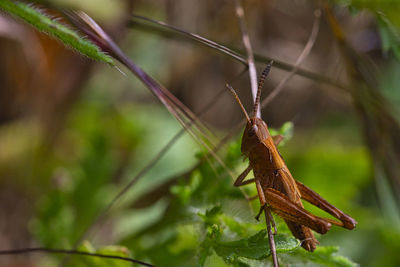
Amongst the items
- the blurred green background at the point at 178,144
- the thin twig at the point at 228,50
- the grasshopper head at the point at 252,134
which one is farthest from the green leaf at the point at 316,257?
the thin twig at the point at 228,50

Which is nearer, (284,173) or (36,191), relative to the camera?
(284,173)

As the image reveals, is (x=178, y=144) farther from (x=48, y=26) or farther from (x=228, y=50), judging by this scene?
(x=48, y=26)

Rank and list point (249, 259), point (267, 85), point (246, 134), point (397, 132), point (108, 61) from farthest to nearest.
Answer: point (267, 85), point (397, 132), point (246, 134), point (249, 259), point (108, 61)

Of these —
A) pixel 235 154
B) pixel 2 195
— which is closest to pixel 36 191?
pixel 2 195

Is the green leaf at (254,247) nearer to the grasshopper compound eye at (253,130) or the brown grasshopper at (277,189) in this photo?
the brown grasshopper at (277,189)

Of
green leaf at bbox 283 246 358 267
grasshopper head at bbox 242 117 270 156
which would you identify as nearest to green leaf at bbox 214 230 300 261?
green leaf at bbox 283 246 358 267

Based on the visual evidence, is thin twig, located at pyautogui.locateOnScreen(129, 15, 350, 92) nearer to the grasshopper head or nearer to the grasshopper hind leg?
the grasshopper head

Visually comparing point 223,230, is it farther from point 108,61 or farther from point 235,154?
point 108,61
